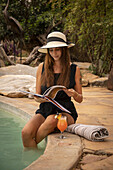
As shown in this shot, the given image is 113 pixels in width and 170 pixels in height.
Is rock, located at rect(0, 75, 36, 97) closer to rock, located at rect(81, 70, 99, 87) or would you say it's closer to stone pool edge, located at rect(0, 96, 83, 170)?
rock, located at rect(81, 70, 99, 87)

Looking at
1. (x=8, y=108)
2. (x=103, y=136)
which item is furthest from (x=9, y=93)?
(x=103, y=136)

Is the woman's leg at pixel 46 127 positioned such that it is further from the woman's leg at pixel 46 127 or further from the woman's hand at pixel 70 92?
the woman's hand at pixel 70 92

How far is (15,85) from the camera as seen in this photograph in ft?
21.5

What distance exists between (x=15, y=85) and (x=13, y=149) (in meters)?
4.04

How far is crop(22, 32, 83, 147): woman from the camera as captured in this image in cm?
256

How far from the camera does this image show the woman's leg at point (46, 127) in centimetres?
253

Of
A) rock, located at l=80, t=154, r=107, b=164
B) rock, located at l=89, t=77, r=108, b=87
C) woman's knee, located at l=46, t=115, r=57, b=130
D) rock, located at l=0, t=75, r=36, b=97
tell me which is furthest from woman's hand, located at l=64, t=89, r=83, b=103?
rock, located at l=89, t=77, r=108, b=87

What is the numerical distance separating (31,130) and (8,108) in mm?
2307

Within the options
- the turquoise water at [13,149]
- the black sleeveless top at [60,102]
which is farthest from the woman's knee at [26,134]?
the black sleeveless top at [60,102]

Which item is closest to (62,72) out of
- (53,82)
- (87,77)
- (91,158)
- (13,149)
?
(53,82)

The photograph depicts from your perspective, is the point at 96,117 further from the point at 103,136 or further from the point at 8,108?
the point at 8,108

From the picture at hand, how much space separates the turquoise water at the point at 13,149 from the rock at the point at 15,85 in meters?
2.06

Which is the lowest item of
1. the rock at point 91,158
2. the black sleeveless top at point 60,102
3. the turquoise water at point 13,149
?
the turquoise water at point 13,149

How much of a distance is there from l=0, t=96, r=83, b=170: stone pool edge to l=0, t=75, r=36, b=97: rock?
361 centimetres
